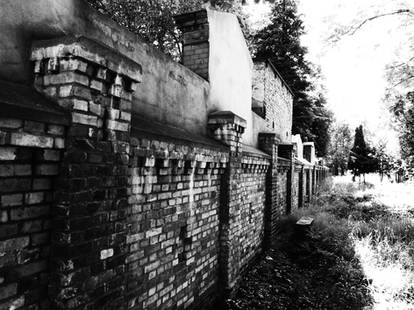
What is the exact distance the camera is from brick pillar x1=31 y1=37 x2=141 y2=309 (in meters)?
2.06

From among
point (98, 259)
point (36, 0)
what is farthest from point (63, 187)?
point (36, 0)

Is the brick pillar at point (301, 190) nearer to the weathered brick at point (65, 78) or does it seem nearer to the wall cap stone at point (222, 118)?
the wall cap stone at point (222, 118)

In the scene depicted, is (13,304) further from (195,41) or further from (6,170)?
(195,41)

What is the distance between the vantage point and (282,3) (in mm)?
25703

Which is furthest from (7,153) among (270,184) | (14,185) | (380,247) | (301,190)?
(301,190)

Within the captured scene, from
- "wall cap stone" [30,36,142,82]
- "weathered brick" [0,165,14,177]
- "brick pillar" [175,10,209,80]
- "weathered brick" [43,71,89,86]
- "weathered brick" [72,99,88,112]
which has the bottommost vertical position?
"weathered brick" [0,165,14,177]

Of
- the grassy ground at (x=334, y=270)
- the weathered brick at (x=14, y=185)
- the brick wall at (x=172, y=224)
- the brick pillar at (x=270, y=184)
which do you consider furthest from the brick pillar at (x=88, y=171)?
the brick pillar at (x=270, y=184)

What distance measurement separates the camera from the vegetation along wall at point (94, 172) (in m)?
1.92

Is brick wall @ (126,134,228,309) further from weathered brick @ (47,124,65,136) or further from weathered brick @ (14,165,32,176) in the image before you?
→ weathered brick @ (14,165,32,176)

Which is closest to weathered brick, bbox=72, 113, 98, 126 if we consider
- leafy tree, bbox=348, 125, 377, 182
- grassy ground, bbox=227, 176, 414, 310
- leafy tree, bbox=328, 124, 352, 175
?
grassy ground, bbox=227, 176, 414, 310

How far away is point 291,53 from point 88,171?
26.2 meters

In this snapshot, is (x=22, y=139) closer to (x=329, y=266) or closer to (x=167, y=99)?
(x=167, y=99)

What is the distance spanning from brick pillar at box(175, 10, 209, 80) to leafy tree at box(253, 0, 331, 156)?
69.5 ft

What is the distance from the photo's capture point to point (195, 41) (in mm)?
5414
